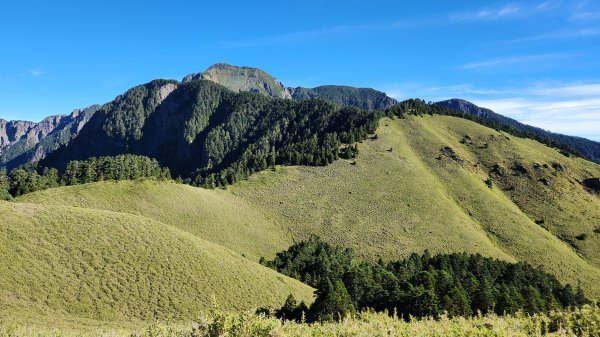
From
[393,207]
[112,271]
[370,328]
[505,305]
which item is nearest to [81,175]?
[112,271]

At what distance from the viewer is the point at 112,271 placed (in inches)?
2156

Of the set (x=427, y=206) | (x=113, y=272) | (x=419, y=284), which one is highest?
(x=427, y=206)

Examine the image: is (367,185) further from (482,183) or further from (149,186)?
(149,186)

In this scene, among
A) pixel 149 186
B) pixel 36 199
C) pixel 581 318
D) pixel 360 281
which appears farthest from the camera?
pixel 149 186

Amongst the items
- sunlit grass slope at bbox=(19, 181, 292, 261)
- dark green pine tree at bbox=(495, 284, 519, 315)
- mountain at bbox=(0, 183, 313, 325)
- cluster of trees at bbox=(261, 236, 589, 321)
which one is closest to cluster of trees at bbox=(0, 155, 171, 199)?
sunlit grass slope at bbox=(19, 181, 292, 261)

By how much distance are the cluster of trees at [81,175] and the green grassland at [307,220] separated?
23.7 metres

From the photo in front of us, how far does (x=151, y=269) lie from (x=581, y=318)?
54126 millimetres

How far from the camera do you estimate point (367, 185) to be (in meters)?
147

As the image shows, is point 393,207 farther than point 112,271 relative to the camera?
Yes

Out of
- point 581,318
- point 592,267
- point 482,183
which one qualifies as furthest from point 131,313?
point 482,183

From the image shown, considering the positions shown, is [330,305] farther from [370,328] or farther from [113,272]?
[370,328]

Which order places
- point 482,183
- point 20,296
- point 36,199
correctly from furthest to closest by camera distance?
point 482,183
point 36,199
point 20,296

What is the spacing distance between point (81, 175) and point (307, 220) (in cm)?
7795

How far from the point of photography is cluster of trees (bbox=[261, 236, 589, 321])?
5622 centimetres
